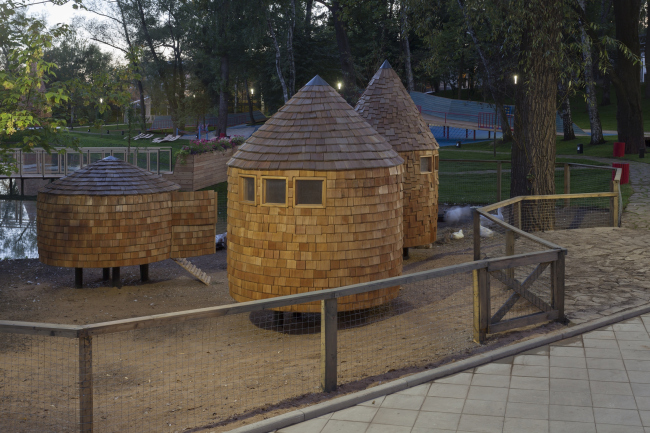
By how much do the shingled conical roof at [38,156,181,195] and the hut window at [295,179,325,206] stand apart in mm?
4584

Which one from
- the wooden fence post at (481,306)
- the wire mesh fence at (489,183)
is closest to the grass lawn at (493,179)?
the wire mesh fence at (489,183)

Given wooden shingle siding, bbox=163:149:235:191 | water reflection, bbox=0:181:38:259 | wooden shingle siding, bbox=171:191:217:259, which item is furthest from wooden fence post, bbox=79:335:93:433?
wooden shingle siding, bbox=163:149:235:191

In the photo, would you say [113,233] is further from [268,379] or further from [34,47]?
[268,379]

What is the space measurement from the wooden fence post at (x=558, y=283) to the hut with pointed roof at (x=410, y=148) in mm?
6457

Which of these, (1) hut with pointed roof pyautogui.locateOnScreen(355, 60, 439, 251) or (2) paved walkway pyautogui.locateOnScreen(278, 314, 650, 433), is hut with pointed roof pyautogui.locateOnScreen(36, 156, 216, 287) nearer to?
(1) hut with pointed roof pyautogui.locateOnScreen(355, 60, 439, 251)

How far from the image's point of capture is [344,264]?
966 cm

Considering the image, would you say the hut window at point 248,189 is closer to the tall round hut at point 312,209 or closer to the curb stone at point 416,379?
the tall round hut at point 312,209

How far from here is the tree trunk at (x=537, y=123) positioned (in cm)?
1442

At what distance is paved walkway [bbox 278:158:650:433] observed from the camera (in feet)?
17.0

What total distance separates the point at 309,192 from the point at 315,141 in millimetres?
828

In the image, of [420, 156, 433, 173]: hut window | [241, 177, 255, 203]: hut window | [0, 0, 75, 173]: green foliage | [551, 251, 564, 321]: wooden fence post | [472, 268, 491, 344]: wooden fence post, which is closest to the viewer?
[472, 268, 491, 344]: wooden fence post

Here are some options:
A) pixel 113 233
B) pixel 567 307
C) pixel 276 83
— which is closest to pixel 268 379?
pixel 567 307

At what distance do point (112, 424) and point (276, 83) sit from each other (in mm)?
43754

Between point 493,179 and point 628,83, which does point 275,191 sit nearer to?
point 493,179
